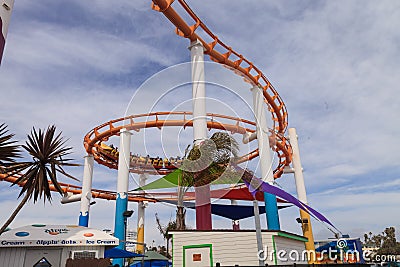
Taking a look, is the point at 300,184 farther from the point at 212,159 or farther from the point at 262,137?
the point at 212,159

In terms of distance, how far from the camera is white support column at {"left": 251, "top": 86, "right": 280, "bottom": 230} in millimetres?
18844

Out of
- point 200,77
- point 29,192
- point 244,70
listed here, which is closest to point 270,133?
point 244,70

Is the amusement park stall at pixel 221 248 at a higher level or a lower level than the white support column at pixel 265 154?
lower

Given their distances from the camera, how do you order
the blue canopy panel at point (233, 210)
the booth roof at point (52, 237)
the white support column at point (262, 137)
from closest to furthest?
the booth roof at point (52, 237) < the white support column at point (262, 137) < the blue canopy panel at point (233, 210)

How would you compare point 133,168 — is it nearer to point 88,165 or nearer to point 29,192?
point 88,165

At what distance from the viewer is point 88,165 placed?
Answer: 82.8ft

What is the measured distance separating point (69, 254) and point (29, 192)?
12.2 ft

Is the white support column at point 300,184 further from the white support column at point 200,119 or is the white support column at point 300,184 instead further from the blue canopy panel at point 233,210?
the white support column at point 200,119

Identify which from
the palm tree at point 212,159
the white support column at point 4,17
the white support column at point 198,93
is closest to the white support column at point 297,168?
the white support column at point 198,93

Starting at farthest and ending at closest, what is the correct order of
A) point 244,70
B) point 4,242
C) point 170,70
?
point 244,70 → point 4,242 → point 170,70

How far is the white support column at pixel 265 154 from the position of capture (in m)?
18.8

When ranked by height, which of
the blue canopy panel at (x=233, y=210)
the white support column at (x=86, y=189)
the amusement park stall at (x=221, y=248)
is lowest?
the amusement park stall at (x=221, y=248)

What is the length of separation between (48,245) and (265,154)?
1263 centimetres

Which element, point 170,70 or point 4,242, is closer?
point 170,70
